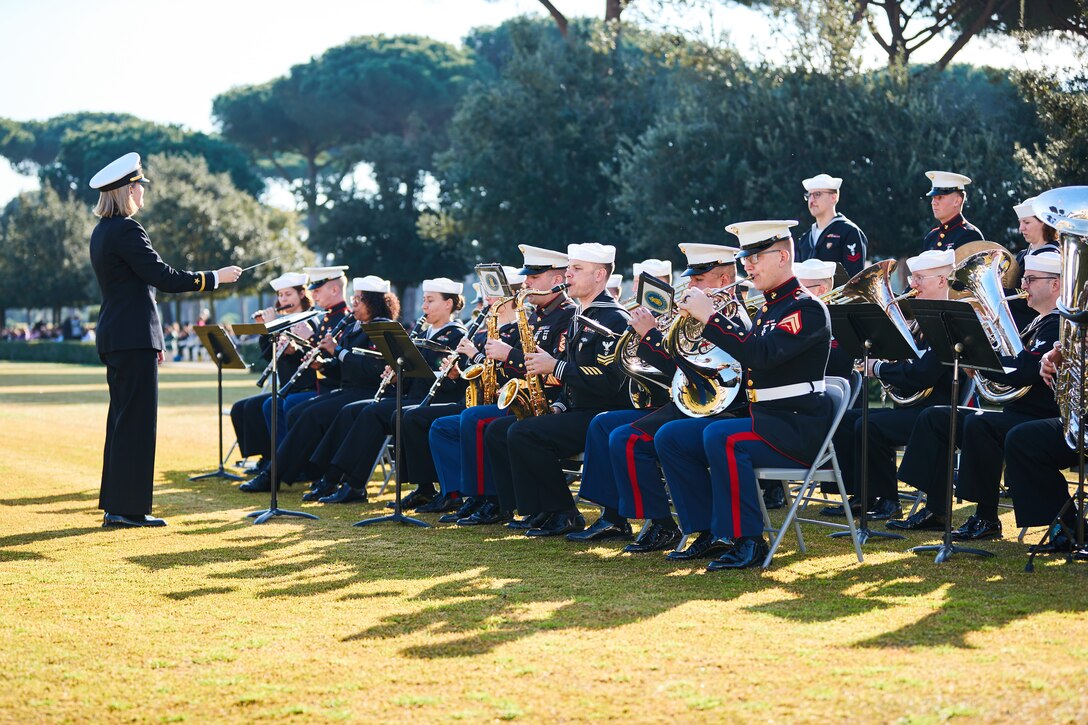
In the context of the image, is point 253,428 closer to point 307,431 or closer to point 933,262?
point 307,431

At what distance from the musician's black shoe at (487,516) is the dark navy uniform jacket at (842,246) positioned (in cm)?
322

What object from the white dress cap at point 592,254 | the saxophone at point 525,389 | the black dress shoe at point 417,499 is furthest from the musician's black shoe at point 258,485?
the white dress cap at point 592,254

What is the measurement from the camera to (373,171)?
50844 millimetres

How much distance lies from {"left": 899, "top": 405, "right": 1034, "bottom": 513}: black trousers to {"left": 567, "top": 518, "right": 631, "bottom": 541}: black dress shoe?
189cm

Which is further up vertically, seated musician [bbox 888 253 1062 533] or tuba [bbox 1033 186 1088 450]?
tuba [bbox 1033 186 1088 450]

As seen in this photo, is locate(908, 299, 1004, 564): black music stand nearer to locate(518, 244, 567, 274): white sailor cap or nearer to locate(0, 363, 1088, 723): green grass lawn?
locate(0, 363, 1088, 723): green grass lawn

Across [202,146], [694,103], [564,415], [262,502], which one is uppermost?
[202,146]

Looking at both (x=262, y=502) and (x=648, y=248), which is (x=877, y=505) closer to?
(x=262, y=502)

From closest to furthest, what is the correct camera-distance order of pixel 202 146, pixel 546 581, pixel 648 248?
pixel 546 581 → pixel 648 248 → pixel 202 146

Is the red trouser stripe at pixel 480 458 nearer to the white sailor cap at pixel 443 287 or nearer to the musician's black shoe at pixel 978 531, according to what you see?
the white sailor cap at pixel 443 287

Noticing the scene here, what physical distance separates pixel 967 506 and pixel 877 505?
833mm

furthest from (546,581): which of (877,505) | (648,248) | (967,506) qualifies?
(648,248)

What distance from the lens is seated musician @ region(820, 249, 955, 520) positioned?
835cm

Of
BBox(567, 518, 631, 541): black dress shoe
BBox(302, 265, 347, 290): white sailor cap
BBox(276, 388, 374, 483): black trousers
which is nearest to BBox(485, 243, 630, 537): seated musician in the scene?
BBox(567, 518, 631, 541): black dress shoe
